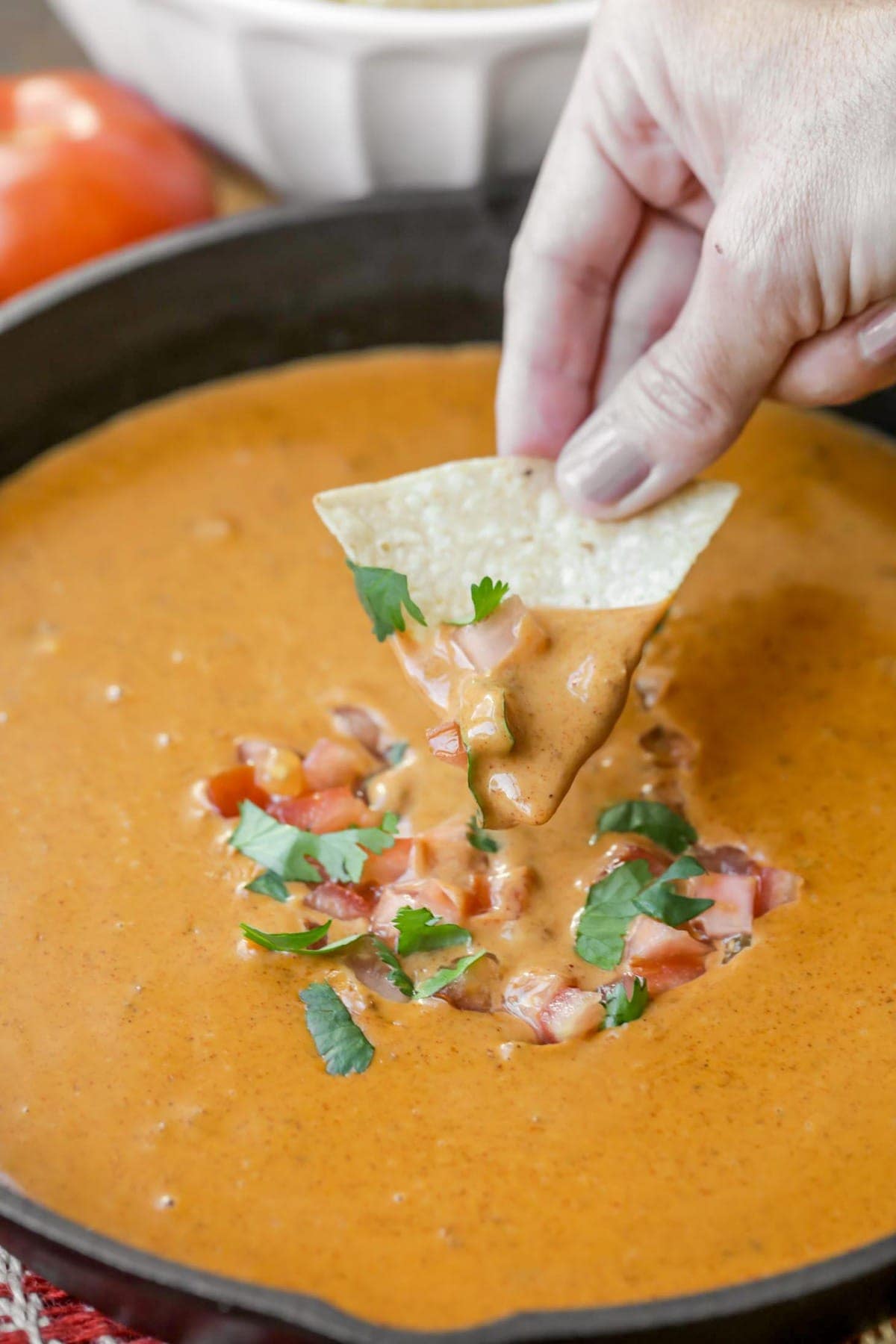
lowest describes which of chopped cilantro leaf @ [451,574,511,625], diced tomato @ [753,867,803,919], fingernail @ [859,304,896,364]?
diced tomato @ [753,867,803,919]

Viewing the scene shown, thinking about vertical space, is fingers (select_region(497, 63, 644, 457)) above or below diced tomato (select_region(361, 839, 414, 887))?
above

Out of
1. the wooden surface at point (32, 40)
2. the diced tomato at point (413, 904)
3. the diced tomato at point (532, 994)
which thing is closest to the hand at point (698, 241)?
the diced tomato at point (413, 904)

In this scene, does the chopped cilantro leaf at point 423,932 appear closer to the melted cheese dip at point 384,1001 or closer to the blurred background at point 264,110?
the melted cheese dip at point 384,1001

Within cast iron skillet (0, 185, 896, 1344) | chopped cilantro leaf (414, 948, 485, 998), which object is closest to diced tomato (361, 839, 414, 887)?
chopped cilantro leaf (414, 948, 485, 998)

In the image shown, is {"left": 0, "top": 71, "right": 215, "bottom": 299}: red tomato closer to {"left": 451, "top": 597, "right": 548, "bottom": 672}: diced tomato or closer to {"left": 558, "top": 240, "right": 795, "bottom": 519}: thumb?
{"left": 558, "top": 240, "right": 795, "bottom": 519}: thumb

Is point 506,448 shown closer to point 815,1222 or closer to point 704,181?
point 704,181

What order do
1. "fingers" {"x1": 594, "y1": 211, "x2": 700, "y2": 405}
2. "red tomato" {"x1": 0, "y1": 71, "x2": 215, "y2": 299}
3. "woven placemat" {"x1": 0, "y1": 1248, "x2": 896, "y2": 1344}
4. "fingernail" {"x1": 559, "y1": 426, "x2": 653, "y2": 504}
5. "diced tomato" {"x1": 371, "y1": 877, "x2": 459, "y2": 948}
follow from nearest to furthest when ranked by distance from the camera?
"woven placemat" {"x1": 0, "y1": 1248, "x2": 896, "y2": 1344} < "diced tomato" {"x1": 371, "y1": 877, "x2": 459, "y2": 948} < "fingernail" {"x1": 559, "y1": 426, "x2": 653, "y2": 504} < "fingers" {"x1": 594, "y1": 211, "x2": 700, "y2": 405} < "red tomato" {"x1": 0, "y1": 71, "x2": 215, "y2": 299}

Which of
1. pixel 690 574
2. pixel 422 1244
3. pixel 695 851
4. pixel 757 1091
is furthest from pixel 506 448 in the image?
pixel 422 1244
